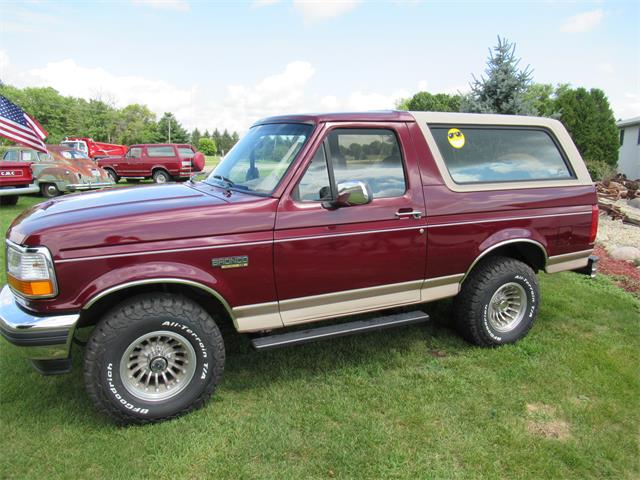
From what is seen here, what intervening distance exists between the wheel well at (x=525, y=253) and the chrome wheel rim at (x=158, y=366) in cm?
263

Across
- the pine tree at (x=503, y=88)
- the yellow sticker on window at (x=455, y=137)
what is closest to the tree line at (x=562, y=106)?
the pine tree at (x=503, y=88)

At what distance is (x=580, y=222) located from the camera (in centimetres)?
451

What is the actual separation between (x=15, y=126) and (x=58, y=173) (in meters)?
3.97

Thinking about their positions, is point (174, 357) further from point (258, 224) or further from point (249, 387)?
point (258, 224)

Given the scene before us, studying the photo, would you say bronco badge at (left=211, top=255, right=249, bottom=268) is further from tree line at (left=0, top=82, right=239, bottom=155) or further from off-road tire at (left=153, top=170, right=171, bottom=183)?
tree line at (left=0, top=82, right=239, bottom=155)

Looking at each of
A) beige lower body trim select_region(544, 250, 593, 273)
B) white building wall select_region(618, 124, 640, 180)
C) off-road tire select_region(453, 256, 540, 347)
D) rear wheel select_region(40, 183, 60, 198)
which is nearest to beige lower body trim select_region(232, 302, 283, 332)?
off-road tire select_region(453, 256, 540, 347)

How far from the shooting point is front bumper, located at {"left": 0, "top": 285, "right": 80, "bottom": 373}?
112 inches

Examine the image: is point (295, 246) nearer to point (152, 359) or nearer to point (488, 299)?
point (152, 359)

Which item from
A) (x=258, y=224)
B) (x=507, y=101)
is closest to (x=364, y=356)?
(x=258, y=224)

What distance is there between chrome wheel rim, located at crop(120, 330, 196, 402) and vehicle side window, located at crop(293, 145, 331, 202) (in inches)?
53.1

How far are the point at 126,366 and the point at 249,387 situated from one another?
39.6 inches

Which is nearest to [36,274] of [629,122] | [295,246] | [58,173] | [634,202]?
[295,246]

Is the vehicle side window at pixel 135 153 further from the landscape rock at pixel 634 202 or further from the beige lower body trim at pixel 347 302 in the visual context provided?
the beige lower body trim at pixel 347 302

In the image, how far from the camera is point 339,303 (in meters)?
3.65
